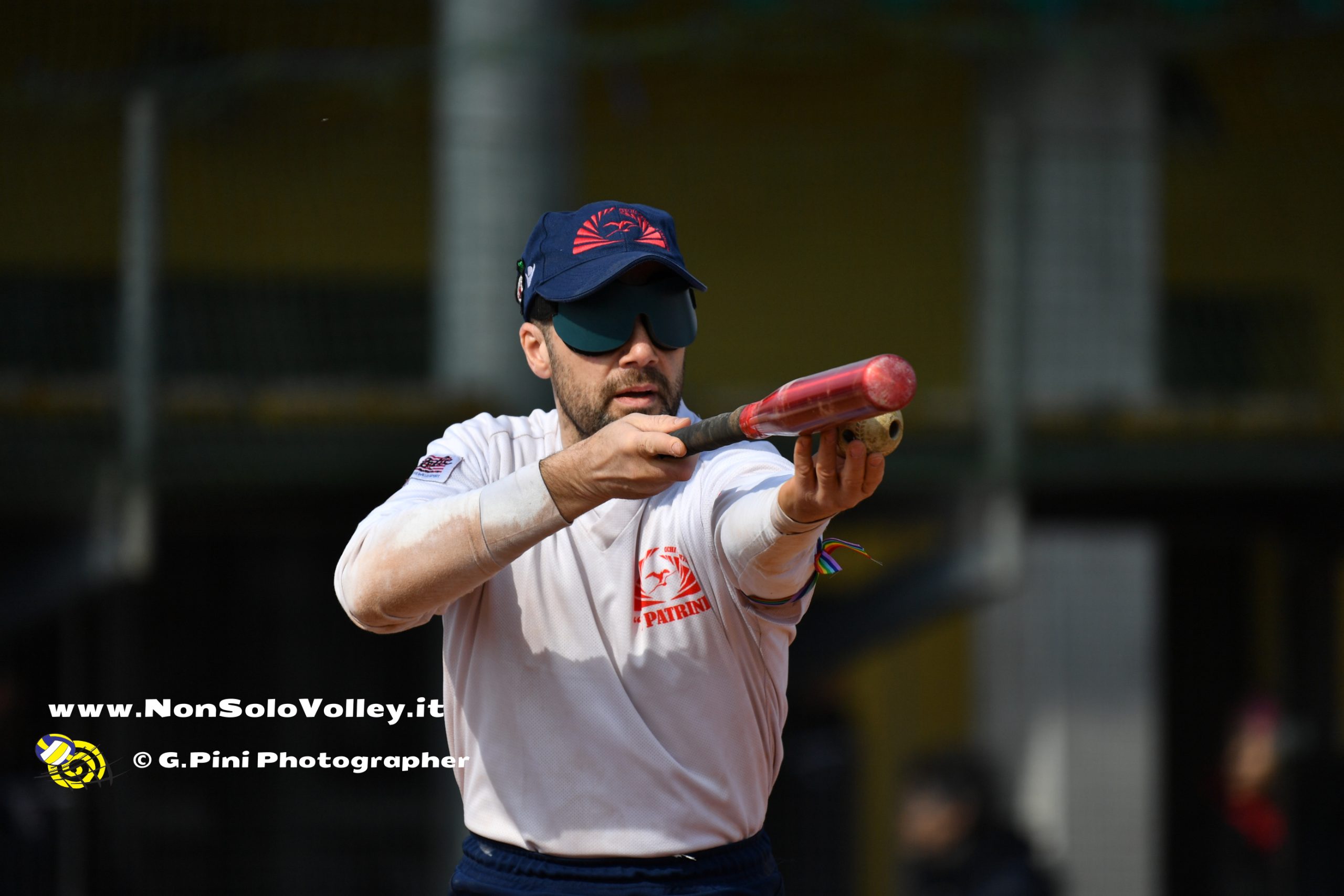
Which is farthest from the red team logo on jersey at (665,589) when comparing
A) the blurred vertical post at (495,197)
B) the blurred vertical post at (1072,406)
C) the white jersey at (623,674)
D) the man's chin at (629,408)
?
the blurred vertical post at (1072,406)

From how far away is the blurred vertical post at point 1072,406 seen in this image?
647 centimetres

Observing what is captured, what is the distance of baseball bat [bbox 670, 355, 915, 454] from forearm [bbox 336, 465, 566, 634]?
27 cm

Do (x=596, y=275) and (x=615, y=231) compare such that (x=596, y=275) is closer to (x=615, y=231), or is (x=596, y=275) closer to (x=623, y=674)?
(x=615, y=231)

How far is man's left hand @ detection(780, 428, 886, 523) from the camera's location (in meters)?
2.21

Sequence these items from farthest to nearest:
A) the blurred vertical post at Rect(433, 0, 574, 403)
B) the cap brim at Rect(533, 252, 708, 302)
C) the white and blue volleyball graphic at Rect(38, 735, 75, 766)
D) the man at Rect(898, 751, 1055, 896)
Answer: the blurred vertical post at Rect(433, 0, 574, 403)
the man at Rect(898, 751, 1055, 896)
the white and blue volleyball graphic at Rect(38, 735, 75, 766)
the cap brim at Rect(533, 252, 708, 302)

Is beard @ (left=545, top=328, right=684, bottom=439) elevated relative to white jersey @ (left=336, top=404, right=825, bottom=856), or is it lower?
elevated

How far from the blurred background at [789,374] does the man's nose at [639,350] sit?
6.24 feet

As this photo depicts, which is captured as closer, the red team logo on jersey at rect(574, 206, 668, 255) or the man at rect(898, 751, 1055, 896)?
the red team logo on jersey at rect(574, 206, 668, 255)

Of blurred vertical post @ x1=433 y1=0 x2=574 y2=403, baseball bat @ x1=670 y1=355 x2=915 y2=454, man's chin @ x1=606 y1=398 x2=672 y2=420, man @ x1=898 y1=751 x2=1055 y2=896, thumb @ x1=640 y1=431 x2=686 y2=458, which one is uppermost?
blurred vertical post @ x1=433 y1=0 x2=574 y2=403

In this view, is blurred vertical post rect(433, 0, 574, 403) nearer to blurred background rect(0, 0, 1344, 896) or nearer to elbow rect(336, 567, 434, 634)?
blurred background rect(0, 0, 1344, 896)

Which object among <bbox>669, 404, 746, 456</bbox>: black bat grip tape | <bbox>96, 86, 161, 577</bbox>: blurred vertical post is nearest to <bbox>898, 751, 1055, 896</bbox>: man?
<bbox>96, 86, 161, 577</bbox>: blurred vertical post

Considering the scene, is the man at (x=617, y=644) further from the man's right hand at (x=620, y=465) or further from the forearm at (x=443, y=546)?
the man's right hand at (x=620, y=465)

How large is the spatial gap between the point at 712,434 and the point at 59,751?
2.26 meters

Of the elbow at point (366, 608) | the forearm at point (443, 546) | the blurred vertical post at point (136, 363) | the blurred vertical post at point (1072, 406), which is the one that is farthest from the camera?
the blurred vertical post at point (1072, 406)
